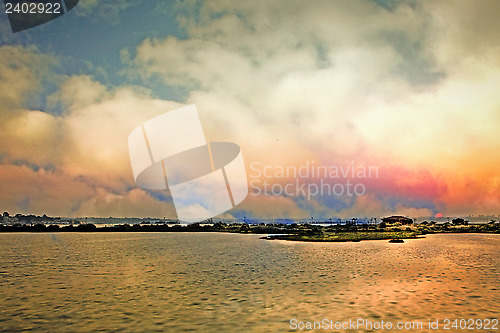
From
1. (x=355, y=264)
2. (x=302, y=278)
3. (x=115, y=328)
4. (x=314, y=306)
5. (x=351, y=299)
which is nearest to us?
(x=115, y=328)

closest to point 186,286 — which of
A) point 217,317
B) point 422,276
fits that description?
point 217,317

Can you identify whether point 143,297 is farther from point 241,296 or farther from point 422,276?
point 422,276

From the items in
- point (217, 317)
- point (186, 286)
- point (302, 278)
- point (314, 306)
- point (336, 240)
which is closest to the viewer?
point (217, 317)

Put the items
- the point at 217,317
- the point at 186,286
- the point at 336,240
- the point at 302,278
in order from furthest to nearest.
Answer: the point at 336,240, the point at 302,278, the point at 186,286, the point at 217,317

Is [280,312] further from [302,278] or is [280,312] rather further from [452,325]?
[302,278]

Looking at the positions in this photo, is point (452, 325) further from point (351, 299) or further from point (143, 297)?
point (143, 297)

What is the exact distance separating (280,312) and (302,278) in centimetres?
1374

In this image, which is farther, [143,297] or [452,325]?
[143,297]

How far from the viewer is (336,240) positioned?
331 feet

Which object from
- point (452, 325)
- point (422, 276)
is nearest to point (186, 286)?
point (452, 325)

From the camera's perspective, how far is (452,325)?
62.2 ft

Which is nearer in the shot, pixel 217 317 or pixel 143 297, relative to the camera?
pixel 217 317

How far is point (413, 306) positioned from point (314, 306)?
22.7ft

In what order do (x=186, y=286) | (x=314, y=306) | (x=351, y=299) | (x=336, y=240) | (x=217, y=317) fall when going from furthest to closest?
(x=336, y=240) < (x=186, y=286) < (x=351, y=299) < (x=314, y=306) < (x=217, y=317)
